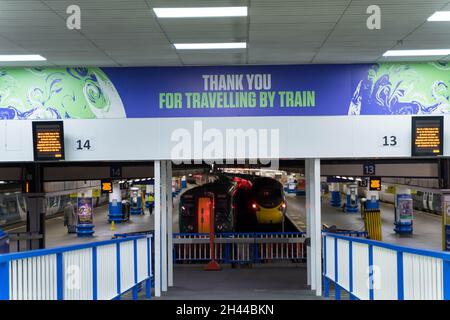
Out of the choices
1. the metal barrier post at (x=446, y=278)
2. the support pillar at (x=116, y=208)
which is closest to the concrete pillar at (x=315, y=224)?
the metal barrier post at (x=446, y=278)

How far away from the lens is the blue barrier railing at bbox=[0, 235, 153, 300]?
17.3 feet

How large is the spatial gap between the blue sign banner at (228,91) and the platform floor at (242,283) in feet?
11.2

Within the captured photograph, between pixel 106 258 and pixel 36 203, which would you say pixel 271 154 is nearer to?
pixel 106 258

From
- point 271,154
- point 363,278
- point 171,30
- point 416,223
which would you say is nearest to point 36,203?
point 271,154

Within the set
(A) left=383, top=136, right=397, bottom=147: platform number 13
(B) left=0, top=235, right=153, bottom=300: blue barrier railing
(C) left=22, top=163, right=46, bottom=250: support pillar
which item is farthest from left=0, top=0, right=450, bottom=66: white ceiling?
(C) left=22, top=163, right=46, bottom=250: support pillar

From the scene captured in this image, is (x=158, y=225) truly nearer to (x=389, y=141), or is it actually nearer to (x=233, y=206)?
(x=389, y=141)

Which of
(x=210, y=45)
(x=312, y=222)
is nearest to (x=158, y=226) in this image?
(x=312, y=222)

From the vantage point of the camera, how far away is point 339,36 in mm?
8828

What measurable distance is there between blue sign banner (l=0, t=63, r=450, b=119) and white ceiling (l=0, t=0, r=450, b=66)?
0.30m

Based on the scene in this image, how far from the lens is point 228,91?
10906 mm

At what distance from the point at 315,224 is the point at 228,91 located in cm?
312

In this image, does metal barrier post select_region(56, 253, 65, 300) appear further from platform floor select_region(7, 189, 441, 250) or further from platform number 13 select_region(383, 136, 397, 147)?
platform floor select_region(7, 189, 441, 250)

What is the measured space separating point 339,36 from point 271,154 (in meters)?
2.70

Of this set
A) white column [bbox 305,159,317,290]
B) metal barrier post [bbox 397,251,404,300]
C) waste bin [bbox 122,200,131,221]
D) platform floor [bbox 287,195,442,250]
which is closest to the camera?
metal barrier post [bbox 397,251,404,300]
